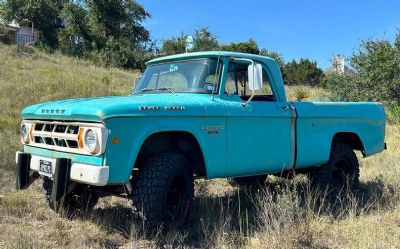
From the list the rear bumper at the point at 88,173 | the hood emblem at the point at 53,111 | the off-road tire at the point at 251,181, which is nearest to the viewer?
the rear bumper at the point at 88,173

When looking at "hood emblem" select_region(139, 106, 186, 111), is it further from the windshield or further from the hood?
the windshield

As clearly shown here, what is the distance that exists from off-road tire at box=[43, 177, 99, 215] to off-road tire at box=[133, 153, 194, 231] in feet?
3.38

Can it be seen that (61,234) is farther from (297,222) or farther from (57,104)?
(297,222)

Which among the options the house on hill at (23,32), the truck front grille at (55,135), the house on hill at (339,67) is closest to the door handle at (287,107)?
the truck front grille at (55,135)

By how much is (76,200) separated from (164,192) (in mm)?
1492

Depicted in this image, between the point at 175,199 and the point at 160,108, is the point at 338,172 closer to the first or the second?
the point at 175,199

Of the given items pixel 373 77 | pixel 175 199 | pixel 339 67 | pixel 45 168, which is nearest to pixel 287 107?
pixel 175 199

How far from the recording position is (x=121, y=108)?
4.18m

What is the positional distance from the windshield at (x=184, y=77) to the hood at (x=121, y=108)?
0.19m

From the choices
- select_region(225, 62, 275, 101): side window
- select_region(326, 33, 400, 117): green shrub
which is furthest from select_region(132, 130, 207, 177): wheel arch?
select_region(326, 33, 400, 117): green shrub

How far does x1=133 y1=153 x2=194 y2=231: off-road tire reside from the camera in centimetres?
441

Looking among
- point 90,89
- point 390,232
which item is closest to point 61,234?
point 390,232

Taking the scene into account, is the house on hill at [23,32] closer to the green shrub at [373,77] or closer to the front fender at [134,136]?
the green shrub at [373,77]

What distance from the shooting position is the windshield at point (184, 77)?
17.4 feet
